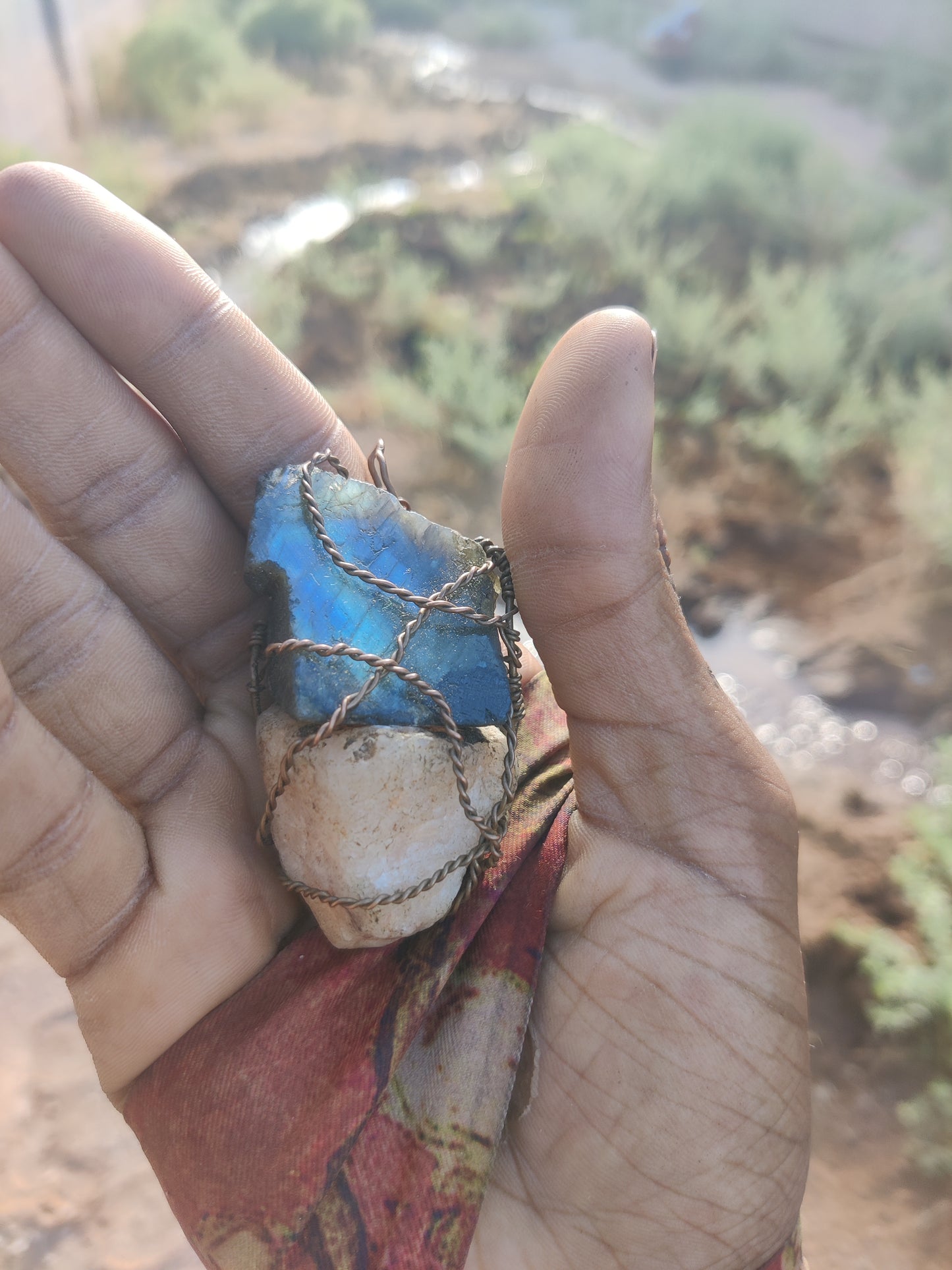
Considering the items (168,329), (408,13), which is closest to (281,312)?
(168,329)

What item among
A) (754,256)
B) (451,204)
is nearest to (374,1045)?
(754,256)

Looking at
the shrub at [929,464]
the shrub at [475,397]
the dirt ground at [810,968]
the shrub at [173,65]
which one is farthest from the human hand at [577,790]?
the shrub at [173,65]

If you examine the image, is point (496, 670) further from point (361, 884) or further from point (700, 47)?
point (700, 47)

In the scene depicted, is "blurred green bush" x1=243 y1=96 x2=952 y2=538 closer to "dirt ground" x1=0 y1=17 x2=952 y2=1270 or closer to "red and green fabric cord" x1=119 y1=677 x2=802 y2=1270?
"dirt ground" x1=0 y1=17 x2=952 y2=1270

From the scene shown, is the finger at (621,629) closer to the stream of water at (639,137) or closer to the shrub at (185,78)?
the stream of water at (639,137)

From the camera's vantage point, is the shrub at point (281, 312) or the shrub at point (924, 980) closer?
the shrub at point (924, 980)

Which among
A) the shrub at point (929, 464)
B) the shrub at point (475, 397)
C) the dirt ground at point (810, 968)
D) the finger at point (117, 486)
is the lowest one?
the dirt ground at point (810, 968)

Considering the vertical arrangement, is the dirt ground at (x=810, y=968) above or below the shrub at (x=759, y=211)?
below

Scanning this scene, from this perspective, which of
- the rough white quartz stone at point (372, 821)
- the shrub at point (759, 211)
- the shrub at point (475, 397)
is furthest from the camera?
the shrub at point (759, 211)
